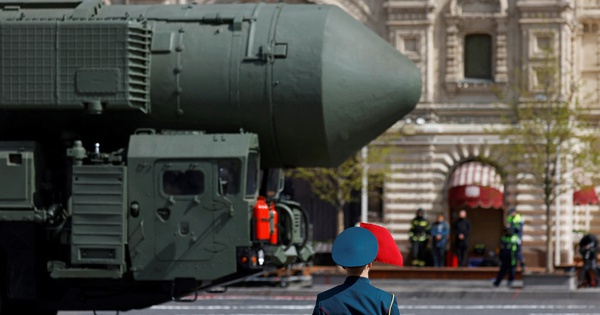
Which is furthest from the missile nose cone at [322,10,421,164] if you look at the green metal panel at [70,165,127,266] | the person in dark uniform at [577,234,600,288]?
the person in dark uniform at [577,234,600,288]

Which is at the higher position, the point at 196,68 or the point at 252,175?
the point at 196,68

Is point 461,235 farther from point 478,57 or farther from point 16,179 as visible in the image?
point 16,179

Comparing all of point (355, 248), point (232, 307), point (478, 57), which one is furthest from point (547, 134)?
point (355, 248)

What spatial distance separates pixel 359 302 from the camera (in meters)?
9.95

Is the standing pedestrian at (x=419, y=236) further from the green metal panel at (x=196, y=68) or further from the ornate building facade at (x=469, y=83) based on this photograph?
the green metal panel at (x=196, y=68)

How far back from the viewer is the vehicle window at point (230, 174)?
17438 millimetres

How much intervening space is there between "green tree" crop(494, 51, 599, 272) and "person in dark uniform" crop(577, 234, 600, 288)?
2.42m

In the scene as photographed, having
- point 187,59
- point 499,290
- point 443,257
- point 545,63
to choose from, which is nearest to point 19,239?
point 187,59

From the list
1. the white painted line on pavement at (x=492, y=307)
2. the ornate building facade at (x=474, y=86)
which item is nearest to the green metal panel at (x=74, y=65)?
the white painted line on pavement at (x=492, y=307)

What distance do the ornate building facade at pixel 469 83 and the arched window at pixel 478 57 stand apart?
31 millimetres

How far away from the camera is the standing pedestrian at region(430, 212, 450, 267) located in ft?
139

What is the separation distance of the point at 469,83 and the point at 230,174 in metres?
33.8

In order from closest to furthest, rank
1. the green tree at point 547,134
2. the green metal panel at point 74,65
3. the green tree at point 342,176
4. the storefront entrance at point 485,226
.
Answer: the green metal panel at point 74,65 < the green tree at point 547,134 < the green tree at point 342,176 < the storefront entrance at point 485,226

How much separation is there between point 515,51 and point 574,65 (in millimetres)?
2070
